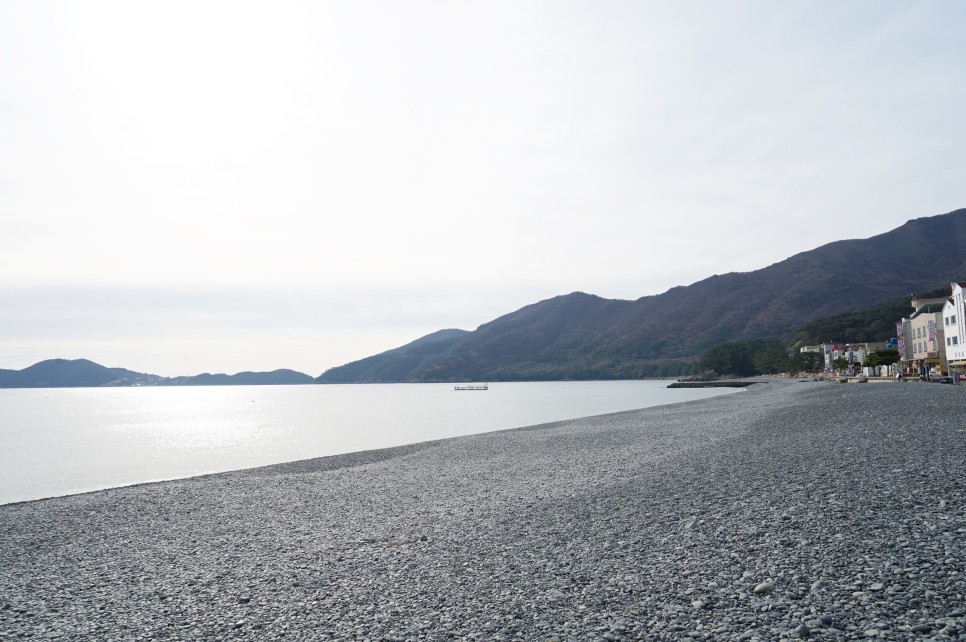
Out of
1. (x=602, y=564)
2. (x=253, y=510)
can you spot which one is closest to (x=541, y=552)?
(x=602, y=564)

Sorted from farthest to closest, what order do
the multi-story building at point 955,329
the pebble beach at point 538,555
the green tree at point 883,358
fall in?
the green tree at point 883,358, the multi-story building at point 955,329, the pebble beach at point 538,555

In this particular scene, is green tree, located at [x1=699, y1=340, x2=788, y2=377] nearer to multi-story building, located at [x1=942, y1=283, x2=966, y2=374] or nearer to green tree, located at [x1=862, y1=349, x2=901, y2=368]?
green tree, located at [x1=862, y1=349, x2=901, y2=368]

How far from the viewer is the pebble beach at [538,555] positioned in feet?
19.5

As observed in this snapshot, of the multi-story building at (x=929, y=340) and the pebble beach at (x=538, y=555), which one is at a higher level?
the multi-story building at (x=929, y=340)

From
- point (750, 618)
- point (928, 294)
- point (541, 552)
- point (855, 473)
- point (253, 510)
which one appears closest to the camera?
point (750, 618)

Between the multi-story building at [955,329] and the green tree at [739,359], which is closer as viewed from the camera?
the multi-story building at [955,329]

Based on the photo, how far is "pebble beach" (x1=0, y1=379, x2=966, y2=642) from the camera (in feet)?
19.5

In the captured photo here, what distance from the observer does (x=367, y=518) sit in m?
11.9

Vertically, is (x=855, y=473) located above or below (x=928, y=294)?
below

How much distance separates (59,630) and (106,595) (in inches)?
46.8

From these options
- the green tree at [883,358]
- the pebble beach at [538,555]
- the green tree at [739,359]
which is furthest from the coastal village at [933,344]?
the green tree at [739,359]

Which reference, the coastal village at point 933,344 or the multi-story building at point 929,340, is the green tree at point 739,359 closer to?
the coastal village at point 933,344

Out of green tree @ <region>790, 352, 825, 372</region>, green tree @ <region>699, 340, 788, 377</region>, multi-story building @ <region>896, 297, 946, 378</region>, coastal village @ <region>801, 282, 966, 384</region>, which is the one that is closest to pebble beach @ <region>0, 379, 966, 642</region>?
coastal village @ <region>801, 282, 966, 384</region>

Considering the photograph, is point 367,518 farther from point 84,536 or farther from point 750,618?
point 750,618
